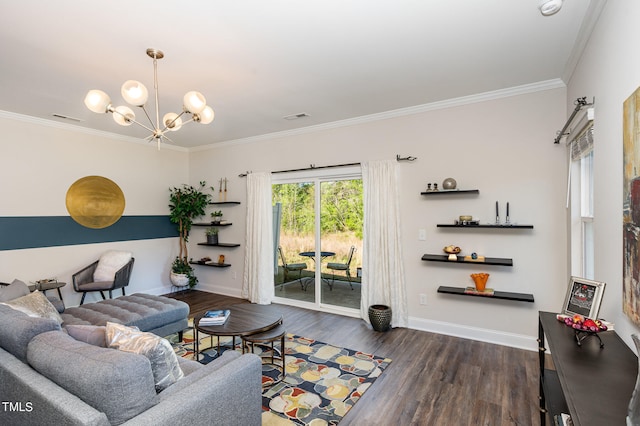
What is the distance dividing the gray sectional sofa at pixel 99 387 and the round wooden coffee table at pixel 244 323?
2.73ft

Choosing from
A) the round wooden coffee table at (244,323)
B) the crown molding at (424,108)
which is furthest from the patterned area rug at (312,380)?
the crown molding at (424,108)

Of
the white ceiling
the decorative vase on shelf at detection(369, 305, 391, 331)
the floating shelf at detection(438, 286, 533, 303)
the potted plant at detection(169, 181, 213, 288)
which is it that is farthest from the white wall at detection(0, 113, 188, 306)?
the floating shelf at detection(438, 286, 533, 303)

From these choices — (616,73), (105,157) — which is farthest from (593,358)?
(105,157)

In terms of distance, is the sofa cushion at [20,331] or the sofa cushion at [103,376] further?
the sofa cushion at [20,331]

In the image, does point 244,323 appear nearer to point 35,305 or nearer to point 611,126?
point 35,305

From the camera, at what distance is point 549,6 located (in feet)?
6.43

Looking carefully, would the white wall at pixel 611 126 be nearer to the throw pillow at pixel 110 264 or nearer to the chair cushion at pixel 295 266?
the chair cushion at pixel 295 266

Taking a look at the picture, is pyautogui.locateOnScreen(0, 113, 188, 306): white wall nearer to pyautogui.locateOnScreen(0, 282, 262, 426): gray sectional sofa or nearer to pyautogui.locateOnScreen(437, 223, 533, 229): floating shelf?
pyautogui.locateOnScreen(0, 282, 262, 426): gray sectional sofa

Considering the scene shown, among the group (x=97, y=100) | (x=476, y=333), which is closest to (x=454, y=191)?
(x=476, y=333)

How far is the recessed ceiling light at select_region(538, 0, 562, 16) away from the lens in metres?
1.94

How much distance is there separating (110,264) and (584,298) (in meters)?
5.69

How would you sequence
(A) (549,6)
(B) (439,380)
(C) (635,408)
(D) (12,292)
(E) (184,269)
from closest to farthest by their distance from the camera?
(C) (635,408), (A) (549,6), (B) (439,380), (D) (12,292), (E) (184,269)

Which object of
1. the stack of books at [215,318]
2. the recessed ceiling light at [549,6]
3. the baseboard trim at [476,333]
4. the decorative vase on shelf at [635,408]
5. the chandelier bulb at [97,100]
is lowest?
the baseboard trim at [476,333]

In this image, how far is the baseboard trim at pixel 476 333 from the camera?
3453mm
